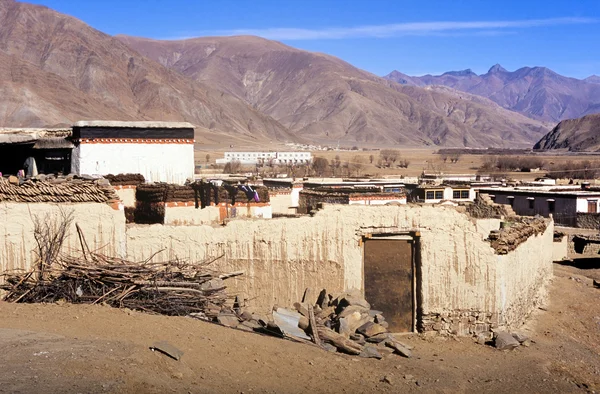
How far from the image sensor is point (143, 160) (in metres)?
20.1

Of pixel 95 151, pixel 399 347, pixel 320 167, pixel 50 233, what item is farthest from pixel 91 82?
pixel 399 347

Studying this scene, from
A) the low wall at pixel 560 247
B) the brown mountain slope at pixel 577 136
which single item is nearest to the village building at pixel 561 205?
the low wall at pixel 560 247

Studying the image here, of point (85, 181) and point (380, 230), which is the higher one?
point (85, 181)

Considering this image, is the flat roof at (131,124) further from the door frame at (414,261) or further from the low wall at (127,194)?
the door frame at (414,261)

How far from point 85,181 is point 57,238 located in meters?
1.11

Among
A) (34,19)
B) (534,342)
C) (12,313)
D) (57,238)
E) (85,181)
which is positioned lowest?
(534,342)

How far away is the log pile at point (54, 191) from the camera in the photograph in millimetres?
12156

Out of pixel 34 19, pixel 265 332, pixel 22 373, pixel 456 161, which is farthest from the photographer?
pixel 34 19

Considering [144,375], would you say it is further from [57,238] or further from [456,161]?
[456,161]

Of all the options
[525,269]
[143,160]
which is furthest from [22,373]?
[143,160]

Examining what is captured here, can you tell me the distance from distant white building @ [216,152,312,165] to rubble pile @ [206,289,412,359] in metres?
81.7

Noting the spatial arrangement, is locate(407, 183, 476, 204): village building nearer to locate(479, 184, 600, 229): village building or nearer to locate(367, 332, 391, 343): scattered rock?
locate(479, 184, 600, 229): village building

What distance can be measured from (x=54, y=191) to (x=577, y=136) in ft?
578

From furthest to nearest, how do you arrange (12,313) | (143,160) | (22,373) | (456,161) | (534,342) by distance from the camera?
(456,161) → (143,160) → (534,342) → (12,313) → (22,373)
